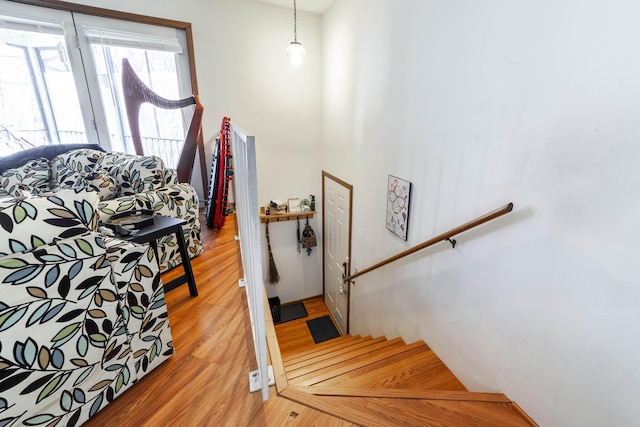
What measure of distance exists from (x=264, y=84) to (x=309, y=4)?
1065 mm

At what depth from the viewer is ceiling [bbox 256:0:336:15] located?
3303 mm

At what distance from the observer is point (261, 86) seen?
11.9 feet

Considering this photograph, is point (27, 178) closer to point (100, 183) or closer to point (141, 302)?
point (100, 183)

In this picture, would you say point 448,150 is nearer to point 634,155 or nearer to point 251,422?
point 634,155

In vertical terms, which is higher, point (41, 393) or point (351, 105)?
point (351, 105)

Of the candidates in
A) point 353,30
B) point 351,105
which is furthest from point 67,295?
point 353,30

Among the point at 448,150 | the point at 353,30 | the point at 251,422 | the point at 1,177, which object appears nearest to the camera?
the point at 251,422

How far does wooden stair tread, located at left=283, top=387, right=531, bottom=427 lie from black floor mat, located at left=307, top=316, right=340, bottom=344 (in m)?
2.76

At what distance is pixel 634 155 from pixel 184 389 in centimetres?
195

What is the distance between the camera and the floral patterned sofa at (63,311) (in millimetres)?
872

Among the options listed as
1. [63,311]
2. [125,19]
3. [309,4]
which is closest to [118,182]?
[63,311]

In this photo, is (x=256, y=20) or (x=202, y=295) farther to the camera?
(x=256, y=20)

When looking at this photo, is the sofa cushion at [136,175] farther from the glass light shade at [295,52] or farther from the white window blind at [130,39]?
the glass light shade at [295,52]

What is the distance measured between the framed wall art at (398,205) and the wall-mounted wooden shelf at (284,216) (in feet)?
6.20
